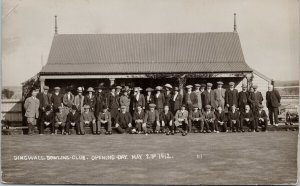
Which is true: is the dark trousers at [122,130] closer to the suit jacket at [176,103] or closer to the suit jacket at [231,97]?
the suit jacket at [176,103]

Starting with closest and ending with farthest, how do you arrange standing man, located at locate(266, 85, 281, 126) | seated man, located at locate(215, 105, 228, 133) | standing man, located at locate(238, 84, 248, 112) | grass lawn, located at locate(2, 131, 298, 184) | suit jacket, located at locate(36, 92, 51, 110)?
grass lawn, located at locate(2, 131, 298, 184), standing man, located at locate(266, 85, 281, 126), seated man, located at locate(215, 105, 228, 133), standing man, located at locate(238, 84, 248, 112), suit jacket, located at locate(36, 92, 51, 110)

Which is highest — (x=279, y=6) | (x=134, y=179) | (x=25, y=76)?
(x=279, y=6)

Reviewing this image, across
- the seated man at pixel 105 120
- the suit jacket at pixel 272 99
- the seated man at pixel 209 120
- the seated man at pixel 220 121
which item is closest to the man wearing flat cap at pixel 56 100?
the seated man at pixel 105 120

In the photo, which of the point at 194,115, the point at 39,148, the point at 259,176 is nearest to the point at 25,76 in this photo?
the point at 39,148

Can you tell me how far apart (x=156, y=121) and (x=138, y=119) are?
35 centimetres

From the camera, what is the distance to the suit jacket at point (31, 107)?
9664 millimetres

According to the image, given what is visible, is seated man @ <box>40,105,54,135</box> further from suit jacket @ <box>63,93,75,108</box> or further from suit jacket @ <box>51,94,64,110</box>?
suit jacket @ <box>63,93,75,108</box>

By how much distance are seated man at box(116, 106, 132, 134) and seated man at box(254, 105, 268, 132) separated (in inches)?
95.9

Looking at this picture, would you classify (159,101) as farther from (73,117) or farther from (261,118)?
(261,118)

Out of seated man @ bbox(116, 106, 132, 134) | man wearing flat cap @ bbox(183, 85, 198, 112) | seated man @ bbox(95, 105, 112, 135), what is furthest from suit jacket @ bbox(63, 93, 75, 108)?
man wearing flat cap @ bbox(183, 85, 198, 112)

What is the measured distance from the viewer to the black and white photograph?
7.54 metres

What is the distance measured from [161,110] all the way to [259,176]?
3.18 metres

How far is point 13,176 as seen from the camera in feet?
25.1

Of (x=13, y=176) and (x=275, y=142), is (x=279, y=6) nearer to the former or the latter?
(x=275, y=142)
